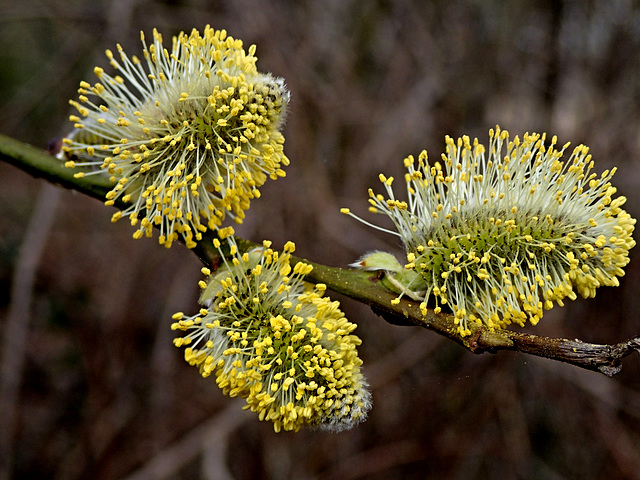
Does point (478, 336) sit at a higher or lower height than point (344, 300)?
lower

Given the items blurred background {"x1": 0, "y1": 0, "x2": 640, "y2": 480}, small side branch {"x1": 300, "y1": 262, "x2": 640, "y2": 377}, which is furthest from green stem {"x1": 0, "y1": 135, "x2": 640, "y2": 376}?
blurred background {"x1": 0, "y1": 0, "x2": 640, "y2": 480}

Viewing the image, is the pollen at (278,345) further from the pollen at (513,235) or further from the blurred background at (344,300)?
the blurred background at (344,300)

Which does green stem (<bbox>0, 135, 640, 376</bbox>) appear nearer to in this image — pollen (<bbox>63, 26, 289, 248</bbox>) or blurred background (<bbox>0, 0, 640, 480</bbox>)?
pollen (<bbox>63, 26, 289, 248</bbox>)

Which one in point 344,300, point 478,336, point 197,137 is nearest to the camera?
point 478,336

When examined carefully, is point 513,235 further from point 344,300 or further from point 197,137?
point 344,300

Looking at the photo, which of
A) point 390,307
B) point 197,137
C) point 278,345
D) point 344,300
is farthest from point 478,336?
point 344,300

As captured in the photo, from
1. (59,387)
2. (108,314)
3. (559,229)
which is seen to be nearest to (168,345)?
(108,314)
